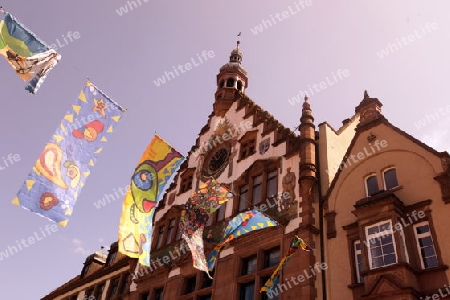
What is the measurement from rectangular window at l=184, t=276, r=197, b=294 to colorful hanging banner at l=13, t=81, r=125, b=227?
10158mm

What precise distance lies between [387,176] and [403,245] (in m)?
3.87

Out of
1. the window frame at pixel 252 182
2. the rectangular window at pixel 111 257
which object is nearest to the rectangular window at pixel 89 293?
the rectangular window at pixel 111 257

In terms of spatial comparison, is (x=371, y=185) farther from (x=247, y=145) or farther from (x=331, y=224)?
(x=247, y=145)

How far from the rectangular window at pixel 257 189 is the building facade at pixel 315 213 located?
0.08 metres

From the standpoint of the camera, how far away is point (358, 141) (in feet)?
66.8

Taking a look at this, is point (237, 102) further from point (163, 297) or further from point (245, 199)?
point (163, 297)

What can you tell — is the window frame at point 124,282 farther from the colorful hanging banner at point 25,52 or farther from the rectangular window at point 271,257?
the colorful hanging banner at point 25,52

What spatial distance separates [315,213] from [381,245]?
4.06 m

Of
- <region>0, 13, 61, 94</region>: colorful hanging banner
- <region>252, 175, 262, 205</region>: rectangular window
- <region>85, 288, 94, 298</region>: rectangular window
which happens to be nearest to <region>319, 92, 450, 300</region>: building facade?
<region>252, 175, 262, 205</region>: rectangular window

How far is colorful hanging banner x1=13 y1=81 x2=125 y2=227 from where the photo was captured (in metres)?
13.9

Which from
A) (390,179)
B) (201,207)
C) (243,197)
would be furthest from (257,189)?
(390,179)

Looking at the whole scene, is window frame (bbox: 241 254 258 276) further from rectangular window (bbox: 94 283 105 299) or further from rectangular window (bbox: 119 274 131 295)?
rectangular window (bbox: 94 283 105 299)

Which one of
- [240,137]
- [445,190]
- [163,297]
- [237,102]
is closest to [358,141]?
[445,190]

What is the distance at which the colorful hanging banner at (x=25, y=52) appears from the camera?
1512 centimetres
